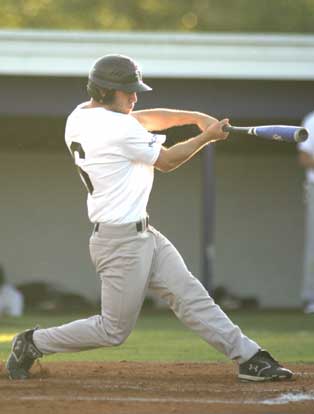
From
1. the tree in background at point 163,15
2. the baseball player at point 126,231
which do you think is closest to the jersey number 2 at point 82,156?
the baseball player at point 126,231

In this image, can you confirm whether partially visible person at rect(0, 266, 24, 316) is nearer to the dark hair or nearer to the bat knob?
the dark hair

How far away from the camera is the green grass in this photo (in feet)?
28.9

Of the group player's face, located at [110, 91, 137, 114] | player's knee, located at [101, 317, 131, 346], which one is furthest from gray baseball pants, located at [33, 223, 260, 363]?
player's face, located at [110, 91, 137, 114]

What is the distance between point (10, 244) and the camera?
18688 mm

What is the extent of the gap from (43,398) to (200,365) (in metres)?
1.83

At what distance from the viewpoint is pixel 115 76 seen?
664 centimetres

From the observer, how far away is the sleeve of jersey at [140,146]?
6.48 meters

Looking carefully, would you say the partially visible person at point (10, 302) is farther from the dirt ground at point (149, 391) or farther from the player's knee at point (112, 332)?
the player's knee at point (112, 332)

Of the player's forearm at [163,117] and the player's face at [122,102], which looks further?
the player's forearm at [163,117]

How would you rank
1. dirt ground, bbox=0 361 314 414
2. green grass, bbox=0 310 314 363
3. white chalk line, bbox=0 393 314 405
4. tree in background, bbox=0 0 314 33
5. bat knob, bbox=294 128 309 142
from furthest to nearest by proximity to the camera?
1. tree in background, bbox=0 0 314 33
2. green grass, bbox=0 310 314 363
3. bat knob, bbox=294 128 309 142
4. white chalk line, bbox=0 393 314 405
5. dirt ground, bbox=0 361 314 414

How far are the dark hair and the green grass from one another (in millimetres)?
2415

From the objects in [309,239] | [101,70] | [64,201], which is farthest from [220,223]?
[101,70]

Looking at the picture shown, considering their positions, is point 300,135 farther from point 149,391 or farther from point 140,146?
point 149,391

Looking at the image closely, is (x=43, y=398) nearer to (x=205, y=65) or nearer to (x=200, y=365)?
(x=200, y=365)
